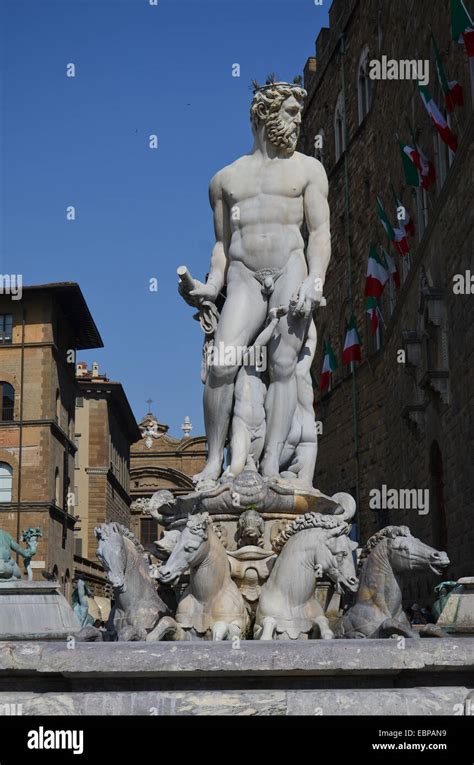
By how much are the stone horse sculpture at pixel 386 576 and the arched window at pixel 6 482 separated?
38.3 meters

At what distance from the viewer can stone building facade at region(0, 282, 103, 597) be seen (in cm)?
4325

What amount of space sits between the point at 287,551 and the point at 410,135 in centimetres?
1995

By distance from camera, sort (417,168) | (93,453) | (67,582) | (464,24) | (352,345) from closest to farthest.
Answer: (464,24) → (417,168) → (352,345) → (67,582) → (93,453)

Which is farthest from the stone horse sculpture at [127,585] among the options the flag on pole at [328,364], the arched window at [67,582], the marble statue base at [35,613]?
the arched window at [67,582]

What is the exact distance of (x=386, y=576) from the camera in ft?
21.8

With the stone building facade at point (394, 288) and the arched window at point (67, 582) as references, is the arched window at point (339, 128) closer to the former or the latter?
the stone building facade at point (394, 288)

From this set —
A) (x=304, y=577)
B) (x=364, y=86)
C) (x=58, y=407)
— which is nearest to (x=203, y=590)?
(x=304, y=577)

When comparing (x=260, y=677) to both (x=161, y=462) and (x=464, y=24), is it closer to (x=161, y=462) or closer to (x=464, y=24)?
(x=464, y=24)

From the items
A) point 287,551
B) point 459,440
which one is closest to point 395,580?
point 287,551

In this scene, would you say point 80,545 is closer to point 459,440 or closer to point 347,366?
point 347,366

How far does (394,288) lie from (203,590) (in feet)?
74.9

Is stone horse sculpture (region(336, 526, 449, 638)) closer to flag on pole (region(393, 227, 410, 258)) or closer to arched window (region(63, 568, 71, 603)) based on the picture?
flag on pole (region(393, 227, 410, 258))

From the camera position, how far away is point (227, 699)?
5184 mm

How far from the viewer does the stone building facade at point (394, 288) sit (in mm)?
19703
